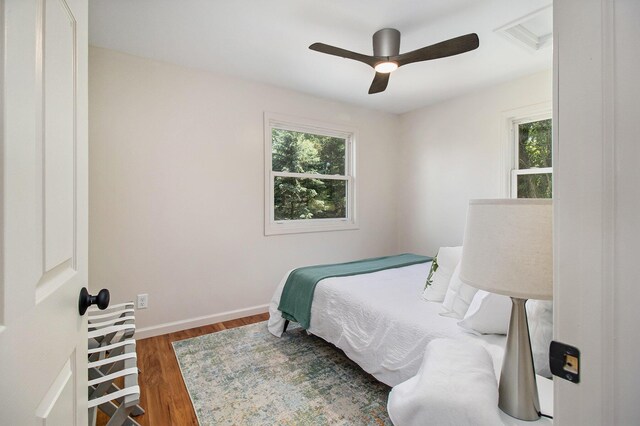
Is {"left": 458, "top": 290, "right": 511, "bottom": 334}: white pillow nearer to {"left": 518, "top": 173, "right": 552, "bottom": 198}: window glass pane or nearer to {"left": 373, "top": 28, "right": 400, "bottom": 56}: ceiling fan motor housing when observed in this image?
{"left": 373, "top": 28, "right": 400, "bottom": 56}: ceiling fan motor housing

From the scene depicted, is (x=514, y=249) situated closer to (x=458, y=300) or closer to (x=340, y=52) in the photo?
(x=458, y=300)

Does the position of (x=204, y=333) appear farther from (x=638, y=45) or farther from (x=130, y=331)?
(x=638, y=45)

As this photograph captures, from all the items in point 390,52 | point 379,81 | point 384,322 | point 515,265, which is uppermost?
point 390,52

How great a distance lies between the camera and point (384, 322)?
6.08 feet

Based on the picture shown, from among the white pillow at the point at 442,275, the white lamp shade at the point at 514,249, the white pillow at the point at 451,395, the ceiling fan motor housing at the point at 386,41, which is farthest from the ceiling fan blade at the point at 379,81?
the white pillow at the point at 451,395

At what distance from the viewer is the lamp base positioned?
901 mm

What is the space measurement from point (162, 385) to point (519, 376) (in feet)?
6.88

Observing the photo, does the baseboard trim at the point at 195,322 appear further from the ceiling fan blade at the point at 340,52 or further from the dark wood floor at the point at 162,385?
the ceiling fan blade at the point at 340,52

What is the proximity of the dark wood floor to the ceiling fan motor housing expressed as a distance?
2.74 metres

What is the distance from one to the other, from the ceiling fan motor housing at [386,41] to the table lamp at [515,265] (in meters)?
1.78

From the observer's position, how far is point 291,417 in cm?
171

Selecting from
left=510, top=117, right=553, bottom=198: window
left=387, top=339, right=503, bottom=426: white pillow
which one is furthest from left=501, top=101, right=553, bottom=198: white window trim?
left=387, top=339, right=503, bottom=426: white pillow

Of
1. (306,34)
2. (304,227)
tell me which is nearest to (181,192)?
(304,227)

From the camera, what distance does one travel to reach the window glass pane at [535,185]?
10.0ft
